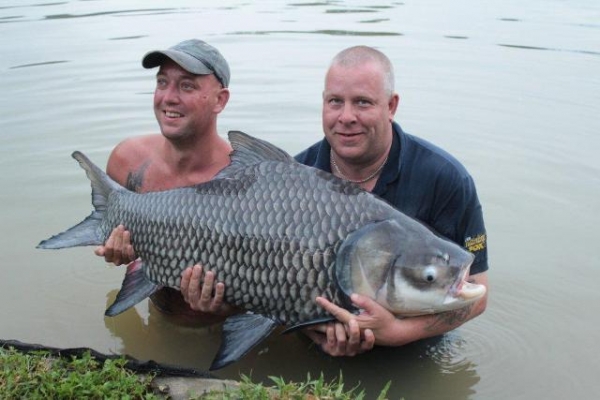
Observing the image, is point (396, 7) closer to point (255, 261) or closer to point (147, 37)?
point (147, 37)

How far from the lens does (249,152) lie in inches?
131

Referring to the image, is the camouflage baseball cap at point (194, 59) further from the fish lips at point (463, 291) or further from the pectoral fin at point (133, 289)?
the fish lips at point (463, 291)

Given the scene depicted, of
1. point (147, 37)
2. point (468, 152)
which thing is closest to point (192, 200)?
point (468, 152)

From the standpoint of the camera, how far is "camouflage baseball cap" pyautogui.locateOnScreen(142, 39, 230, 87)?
400 cm

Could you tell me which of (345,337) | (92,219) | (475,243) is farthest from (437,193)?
(92,219)

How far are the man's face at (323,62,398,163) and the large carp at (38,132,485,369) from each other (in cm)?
40

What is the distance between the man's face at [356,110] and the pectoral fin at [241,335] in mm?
882

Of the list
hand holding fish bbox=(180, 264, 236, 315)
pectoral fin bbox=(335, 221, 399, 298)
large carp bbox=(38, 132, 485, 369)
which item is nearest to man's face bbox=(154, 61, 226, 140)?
large carp bbox=(38, 132, 485, 369)

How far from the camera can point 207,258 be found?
130 inches

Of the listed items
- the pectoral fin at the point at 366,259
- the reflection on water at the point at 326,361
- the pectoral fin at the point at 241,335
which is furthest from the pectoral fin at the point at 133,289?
the pectoral fin at the point at 366,259

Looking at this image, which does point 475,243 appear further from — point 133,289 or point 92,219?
point 92,219

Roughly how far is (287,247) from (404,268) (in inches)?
18.3

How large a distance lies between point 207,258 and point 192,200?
27 cm

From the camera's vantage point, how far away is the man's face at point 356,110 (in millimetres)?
3559
